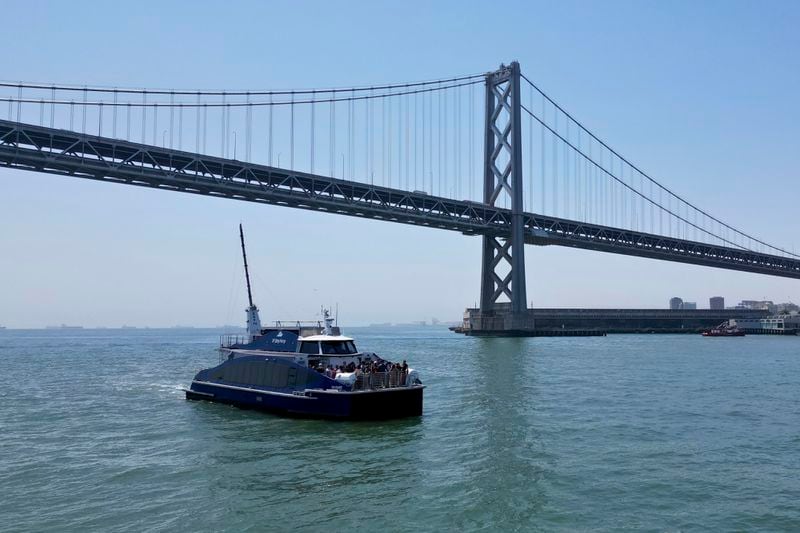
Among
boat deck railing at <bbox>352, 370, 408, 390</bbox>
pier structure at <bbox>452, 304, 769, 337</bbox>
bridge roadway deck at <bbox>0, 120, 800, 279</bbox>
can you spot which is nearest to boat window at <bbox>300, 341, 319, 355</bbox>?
boat deck railing at <bbox>352, 370, 408, 390</bbox>

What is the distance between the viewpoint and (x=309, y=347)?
26.0 meters

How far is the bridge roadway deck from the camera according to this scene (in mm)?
57938

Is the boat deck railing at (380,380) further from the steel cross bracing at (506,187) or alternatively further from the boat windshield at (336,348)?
the steel cross bracing at (506,187)

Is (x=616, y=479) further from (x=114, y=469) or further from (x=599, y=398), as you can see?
(x=599, y=398)

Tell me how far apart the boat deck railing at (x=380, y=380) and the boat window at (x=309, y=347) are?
8.90 feet

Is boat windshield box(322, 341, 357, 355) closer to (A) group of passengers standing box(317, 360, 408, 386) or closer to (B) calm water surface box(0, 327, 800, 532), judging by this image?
(A) group of passengers standing box(317, 360, 408, 386)

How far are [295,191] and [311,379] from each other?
51.6 m

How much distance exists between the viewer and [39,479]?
633 inches

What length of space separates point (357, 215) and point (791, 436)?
6119cm

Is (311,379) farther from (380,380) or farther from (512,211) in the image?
(512,211)

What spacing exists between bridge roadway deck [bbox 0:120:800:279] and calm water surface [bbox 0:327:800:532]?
33.0m

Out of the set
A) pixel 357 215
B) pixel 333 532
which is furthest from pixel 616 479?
pixel 357 215

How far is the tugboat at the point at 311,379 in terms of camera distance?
23391mm

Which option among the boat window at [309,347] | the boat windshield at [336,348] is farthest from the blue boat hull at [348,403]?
the boat windshield at [336,348]
